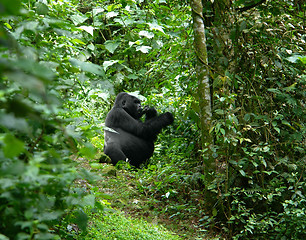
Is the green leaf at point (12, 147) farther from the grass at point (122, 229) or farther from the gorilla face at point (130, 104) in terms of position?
the gorilla face at point (130, 104)

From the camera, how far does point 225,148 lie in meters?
3.35

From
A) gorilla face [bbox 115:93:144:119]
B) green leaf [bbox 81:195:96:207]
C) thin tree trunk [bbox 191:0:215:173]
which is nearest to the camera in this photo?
green leaf [bbox 81:195:96:207]

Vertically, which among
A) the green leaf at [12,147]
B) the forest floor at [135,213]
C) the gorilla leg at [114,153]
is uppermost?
the green leaf at [12,147]

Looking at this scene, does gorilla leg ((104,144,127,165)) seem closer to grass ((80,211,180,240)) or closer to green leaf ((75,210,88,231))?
grass ((80,211,180,240))

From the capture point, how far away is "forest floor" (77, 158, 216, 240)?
3217mm

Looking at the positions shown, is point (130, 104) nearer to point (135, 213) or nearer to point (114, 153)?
point (114, 153)

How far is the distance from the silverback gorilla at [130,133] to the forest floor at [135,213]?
1.06 metres

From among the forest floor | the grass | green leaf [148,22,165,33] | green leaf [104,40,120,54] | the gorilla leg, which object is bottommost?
the gorilla leg

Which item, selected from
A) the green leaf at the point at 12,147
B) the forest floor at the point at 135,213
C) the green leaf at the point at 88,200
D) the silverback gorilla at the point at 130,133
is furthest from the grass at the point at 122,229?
the silverback gorilla at the point at 130,133

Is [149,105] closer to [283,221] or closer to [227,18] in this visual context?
[227,18]

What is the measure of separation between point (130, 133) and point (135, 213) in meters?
2.55

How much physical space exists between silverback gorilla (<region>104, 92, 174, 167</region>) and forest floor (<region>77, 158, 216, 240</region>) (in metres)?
1.06

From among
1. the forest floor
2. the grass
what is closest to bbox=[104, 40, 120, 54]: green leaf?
the forest floor

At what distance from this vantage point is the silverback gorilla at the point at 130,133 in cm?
599
